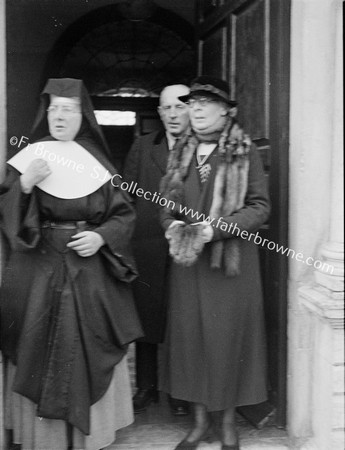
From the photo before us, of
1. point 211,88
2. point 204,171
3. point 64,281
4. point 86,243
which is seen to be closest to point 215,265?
point 204,171

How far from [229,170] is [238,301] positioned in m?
0.67

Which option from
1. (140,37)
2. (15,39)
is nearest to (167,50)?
(140,37)

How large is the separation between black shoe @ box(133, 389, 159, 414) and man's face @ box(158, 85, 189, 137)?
1.61 metres

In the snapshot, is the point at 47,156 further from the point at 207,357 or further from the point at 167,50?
the point at 167,50

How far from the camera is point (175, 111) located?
3.65m

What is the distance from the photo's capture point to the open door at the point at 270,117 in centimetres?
343

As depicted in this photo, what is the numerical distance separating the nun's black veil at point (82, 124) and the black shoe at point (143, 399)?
1513 mm

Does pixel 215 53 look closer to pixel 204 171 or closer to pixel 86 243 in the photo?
pixel 204 171

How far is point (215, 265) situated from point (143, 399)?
1278 mm

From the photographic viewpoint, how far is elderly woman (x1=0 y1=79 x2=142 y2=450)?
3.09 metres

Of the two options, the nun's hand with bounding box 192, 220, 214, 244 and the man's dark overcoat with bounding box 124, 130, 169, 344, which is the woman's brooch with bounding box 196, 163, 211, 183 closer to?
the nun's hand with bounding box 192, 220, 214, 244

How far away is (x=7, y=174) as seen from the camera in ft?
10.6

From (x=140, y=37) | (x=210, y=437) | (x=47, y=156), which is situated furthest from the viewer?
(x=140, y=37)

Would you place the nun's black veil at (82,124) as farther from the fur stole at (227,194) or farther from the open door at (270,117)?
the open door at (270,117)
